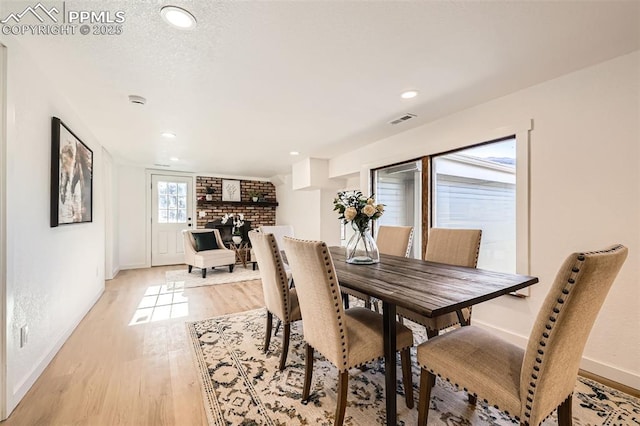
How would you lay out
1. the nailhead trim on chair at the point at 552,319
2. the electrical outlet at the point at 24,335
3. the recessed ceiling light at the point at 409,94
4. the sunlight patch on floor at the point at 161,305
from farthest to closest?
the sunlight patch on floor at the point at 161,305
the recessed ceiling light at the point at 409,94
the electrical outlet at the point at 24,335
the nailhead trim on chair at the point at 552,319

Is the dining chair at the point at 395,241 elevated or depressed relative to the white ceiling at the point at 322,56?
depressed

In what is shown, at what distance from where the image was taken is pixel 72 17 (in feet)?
4.79

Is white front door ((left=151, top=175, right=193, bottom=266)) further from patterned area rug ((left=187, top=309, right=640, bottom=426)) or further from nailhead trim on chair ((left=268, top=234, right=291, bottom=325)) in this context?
nailhead trim on chair ((left=268, top=234, right=291, bottom=325))

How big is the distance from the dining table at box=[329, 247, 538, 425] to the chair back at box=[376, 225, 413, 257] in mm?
763

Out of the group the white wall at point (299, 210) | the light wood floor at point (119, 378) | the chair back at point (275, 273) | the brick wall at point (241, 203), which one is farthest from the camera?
the brick wall at point (241, 203)

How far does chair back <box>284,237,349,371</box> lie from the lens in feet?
4.34

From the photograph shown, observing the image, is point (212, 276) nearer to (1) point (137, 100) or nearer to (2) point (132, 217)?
(2) point (132, 217)

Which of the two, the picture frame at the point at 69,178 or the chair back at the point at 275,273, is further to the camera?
the picture frame at the point at 69,178

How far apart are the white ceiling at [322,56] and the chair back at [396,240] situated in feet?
4.00

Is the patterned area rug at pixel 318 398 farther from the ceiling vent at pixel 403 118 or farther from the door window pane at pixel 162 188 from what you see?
the door window pane at pixel 162 188

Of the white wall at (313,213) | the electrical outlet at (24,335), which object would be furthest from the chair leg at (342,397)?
the white wall at (313,213)

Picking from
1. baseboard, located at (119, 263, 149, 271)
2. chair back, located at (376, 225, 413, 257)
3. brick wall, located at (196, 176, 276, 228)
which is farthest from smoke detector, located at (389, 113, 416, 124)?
baseboard, located at (119, 263, 149, 271)

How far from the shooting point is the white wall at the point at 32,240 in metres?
1.57

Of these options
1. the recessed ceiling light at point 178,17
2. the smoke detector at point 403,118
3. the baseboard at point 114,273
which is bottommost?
the baseboard at point 114,273
